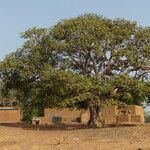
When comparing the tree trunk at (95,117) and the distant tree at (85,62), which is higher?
the distant tree at (85,62)

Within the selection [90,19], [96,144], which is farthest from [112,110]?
[96,144]

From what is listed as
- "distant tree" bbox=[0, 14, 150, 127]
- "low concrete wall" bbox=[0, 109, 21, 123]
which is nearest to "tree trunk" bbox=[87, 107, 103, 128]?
"distant tree" bbox=[0, 14, 150, 127]

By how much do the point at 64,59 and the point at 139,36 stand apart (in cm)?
530

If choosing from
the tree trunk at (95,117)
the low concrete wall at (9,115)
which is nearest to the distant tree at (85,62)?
the tree trunk at (95,117)

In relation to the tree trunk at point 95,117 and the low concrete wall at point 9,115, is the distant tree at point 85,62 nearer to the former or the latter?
the tree trunk at point 95,117

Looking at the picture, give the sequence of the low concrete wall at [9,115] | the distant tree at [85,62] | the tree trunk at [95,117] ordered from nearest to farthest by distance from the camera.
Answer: the distant tree at [85,62] < the tree trunk at [95,117] < the low concrete wall at [9,115]

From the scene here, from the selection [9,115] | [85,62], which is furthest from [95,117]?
[9,115]

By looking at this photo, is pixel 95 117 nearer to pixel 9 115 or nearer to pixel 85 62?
pixel 85 62

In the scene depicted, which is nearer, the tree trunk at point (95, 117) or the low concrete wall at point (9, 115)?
the tree trunk at point (95, 117)

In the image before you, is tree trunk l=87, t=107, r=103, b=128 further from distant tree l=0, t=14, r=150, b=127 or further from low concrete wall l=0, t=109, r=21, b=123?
low concrete wall l=0, t=109, r=21, b=123

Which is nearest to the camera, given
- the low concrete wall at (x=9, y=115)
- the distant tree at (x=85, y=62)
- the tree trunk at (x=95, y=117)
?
the distant tree at (x=85, y=62)

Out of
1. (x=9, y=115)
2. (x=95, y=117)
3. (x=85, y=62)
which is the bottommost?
(x=95, y=117)

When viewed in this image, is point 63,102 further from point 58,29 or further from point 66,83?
point 58,29

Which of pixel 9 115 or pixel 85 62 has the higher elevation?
pixel 85 62
